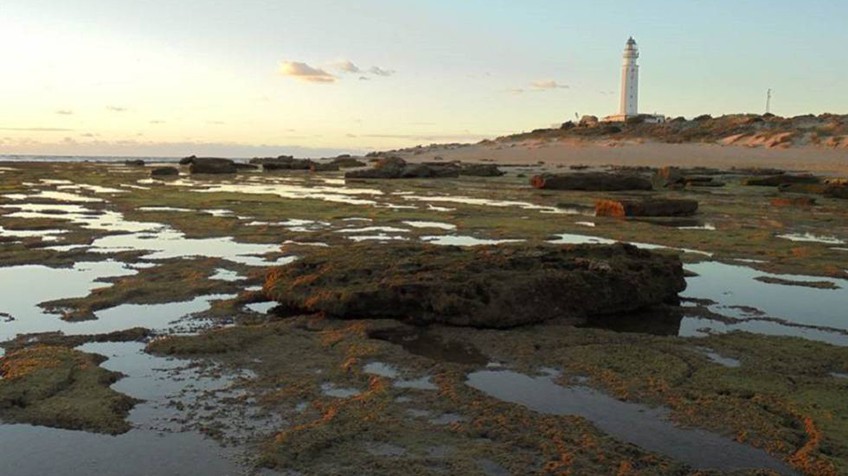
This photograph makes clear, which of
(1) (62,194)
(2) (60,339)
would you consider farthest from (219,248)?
(1) (62,194)

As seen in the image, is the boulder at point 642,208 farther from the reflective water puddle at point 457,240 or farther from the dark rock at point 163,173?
the dark rock at point 163,173

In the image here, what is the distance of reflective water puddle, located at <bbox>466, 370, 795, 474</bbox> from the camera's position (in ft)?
13.6

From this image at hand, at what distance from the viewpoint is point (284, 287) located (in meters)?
7.75

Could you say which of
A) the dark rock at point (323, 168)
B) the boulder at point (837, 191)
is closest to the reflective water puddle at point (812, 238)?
the boulder at point (837, 191)

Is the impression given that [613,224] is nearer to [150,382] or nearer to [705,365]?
[705,365]

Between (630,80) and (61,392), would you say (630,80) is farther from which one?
(61,392)

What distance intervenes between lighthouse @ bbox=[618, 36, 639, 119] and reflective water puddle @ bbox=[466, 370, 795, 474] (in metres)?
125

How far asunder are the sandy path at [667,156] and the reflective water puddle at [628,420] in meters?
40.2

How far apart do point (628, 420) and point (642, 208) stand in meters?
13.5

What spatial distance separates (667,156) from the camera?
5644cm

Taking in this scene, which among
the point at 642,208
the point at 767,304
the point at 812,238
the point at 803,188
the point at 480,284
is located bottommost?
the point at 803,188

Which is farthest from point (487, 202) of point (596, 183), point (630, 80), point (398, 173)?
point (630, 80)

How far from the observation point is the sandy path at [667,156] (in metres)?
47.3

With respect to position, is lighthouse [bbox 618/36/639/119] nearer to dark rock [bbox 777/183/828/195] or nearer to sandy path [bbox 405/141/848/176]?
sandy path [bbox 405/141/848/176]
